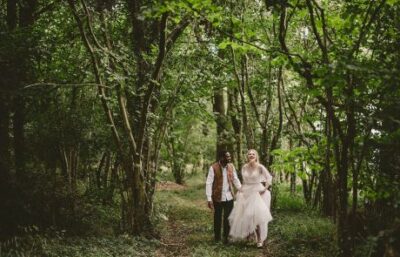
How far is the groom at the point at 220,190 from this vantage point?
10.5 meters

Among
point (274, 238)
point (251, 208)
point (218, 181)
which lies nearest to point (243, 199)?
point (251, 208)

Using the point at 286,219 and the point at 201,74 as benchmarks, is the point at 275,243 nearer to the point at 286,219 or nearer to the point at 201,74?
the point at 286,219

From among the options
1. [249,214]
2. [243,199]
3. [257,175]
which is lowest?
[249,214]

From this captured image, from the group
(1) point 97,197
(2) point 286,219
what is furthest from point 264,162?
(1) point 97,197

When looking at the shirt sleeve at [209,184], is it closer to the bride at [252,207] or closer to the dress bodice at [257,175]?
the bride at [252,207]

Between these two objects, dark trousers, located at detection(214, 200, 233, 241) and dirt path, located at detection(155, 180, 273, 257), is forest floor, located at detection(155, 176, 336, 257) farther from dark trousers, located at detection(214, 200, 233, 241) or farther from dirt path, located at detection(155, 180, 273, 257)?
dark trousers, located at detection(214, 200, 233, 241)

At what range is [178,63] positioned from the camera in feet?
39.4

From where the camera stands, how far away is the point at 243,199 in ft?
33.7

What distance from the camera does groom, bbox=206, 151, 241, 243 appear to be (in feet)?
34.6

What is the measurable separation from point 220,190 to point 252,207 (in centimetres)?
91

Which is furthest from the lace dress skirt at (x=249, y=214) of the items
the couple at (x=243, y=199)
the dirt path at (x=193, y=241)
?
the dirt path at (x=193, y=241)

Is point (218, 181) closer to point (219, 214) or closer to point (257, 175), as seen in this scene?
point (219, 214)

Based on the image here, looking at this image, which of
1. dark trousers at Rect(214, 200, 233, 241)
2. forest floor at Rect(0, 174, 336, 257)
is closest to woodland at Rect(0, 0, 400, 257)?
forest floor at Rect(0, 174, 336, 257)

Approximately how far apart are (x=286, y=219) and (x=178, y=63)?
17.9 ft
